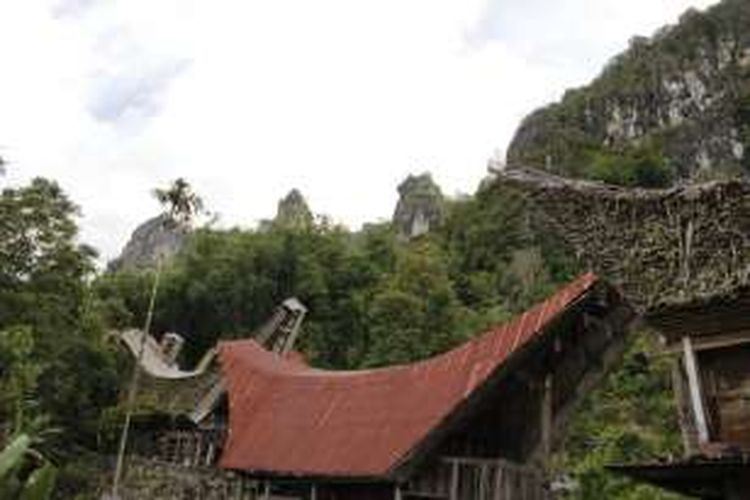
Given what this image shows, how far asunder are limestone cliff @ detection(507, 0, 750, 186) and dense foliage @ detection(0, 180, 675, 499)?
27.1ft

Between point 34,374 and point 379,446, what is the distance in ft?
35.2

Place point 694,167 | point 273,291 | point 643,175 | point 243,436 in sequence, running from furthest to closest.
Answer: point 694,167, point 643,175, point 273,291, point 243,436

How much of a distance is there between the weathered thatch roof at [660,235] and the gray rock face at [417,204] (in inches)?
2382

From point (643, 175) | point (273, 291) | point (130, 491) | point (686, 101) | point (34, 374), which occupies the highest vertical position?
point (686, 101)

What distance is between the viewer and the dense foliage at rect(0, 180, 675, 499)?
26.1 m

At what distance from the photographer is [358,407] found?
730 inches

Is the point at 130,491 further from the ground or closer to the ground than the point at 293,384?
closer to the ground

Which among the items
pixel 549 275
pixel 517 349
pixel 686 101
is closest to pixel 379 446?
pixel 517 349

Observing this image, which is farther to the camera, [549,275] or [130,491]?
[549,275]

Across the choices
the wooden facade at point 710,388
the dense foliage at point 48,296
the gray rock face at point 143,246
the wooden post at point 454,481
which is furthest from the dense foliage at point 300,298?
the gray rock face at point 143,246

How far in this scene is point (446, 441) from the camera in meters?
16.8

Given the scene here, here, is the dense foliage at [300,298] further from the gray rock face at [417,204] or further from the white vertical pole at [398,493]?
the gray rock face at [417,204]

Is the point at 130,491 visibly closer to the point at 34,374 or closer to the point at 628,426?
the point at 34,374

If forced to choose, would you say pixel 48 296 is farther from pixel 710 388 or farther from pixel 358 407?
pixel 710 388
